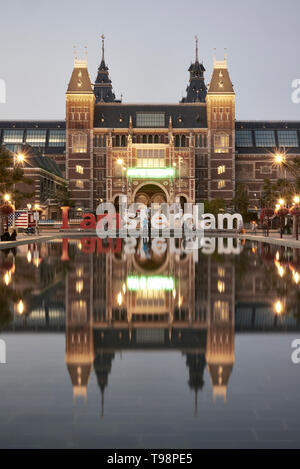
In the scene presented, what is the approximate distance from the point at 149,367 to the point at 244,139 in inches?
3821

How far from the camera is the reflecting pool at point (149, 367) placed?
3.91 metres

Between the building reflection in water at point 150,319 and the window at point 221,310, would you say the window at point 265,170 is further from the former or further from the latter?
the window at point 221,310

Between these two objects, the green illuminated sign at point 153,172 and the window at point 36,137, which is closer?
the green illuminated sign at point 153,172

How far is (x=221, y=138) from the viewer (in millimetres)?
88688

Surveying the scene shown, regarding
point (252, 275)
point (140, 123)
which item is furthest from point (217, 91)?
point (252, 275)

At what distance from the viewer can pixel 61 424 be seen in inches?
159

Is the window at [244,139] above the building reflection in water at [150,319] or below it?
above

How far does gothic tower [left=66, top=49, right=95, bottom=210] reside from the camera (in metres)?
87.6

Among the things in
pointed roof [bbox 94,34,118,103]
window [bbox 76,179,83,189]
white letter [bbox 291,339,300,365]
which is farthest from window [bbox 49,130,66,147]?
white letter [bbox 291,339,300,365]

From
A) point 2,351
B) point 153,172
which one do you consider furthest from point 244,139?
point 2,351

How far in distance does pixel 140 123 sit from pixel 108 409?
296 ft

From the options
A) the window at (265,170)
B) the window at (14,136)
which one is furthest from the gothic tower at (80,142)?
the window at (265,170)

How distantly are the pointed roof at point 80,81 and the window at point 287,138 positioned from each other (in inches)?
1427

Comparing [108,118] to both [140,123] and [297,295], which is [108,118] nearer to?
[140,123]
